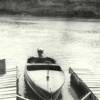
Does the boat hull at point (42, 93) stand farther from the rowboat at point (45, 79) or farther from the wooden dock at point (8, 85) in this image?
the wooden dock at point (8, 85)

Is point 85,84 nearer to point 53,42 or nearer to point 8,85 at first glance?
Answer: point 8,85

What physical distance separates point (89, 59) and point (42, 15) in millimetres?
25515

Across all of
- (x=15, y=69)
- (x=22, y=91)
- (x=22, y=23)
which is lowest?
(x=22, y=91)

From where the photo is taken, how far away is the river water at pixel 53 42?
27766 millimetres

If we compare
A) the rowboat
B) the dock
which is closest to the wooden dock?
the rowboat

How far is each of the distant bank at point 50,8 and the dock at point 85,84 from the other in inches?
1277

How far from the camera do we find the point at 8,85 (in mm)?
18250

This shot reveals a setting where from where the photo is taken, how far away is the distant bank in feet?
174

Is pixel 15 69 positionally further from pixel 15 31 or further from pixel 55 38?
pixel 15 31

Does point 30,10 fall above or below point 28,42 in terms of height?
above

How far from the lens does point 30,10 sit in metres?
53.6

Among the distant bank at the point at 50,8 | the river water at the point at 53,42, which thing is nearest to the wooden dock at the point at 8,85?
the river water at the point at 53,42

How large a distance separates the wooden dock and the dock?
4.33m

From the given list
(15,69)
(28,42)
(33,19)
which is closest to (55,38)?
(28,42)
